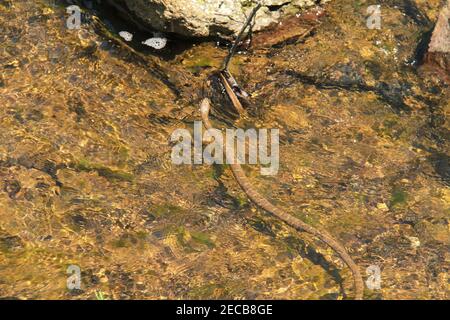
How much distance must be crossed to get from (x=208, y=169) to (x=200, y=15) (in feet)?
6.53

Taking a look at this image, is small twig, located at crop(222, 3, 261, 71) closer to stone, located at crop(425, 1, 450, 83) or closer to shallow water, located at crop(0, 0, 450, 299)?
shallow water, located at crop(0, 0, 450, 299)

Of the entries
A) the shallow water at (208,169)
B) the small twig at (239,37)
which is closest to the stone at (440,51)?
the shallow water at (208,169)

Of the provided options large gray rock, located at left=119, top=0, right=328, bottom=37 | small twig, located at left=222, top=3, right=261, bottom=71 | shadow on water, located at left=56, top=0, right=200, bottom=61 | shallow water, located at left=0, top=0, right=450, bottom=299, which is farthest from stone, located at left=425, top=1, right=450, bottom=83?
shadow on water, located at left=56, top=0, right=200, bottom=61

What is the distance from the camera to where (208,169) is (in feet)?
19.8

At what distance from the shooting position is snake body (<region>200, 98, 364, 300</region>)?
515cm

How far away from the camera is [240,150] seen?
6285 mm

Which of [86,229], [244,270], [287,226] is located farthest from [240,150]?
[86,229]

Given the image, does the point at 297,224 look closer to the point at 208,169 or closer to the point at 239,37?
the point at 208,169

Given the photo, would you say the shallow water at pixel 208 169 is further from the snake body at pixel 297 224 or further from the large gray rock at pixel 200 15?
the large gray rock at pixel 200 15

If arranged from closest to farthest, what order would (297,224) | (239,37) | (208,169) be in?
(297,224), (208,169), (239,37)

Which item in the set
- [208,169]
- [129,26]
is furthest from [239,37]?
[208,169]

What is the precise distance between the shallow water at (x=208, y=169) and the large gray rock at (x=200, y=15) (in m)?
0.29

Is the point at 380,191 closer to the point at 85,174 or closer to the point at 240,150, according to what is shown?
the point at 240,150
